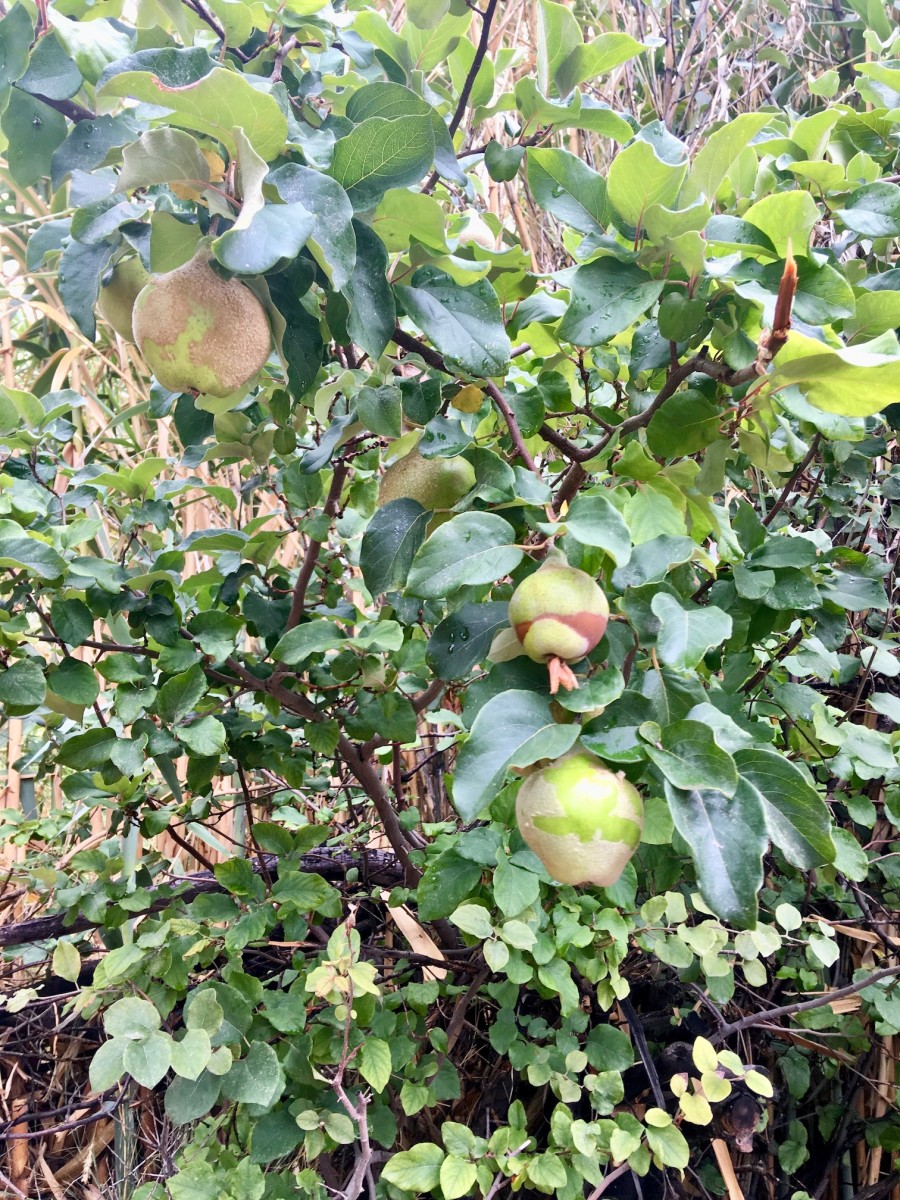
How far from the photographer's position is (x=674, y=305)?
0.56m

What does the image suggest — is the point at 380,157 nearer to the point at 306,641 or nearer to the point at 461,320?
the point at 461,320

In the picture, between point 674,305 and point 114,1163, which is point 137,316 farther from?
point 114,1163

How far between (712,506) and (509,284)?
0.27m

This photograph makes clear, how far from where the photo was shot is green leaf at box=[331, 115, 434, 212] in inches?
19.3

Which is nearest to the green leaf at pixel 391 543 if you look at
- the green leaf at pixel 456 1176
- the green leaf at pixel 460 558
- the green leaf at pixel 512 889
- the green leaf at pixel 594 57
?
the green leaf at pixel 460 558

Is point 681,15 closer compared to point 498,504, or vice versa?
point 498,504

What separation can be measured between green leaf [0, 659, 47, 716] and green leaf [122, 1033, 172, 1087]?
1.01 feet

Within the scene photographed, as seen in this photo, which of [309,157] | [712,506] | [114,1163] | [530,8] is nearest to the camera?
[309,157]

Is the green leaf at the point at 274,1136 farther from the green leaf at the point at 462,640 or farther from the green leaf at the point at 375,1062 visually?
the green leaf at the point at 462,640

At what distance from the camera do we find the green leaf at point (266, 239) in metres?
0.39

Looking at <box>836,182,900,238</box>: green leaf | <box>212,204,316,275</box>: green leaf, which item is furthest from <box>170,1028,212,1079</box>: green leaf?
<box>836,182,900,238</box>: green leaf

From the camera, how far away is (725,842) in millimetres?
413

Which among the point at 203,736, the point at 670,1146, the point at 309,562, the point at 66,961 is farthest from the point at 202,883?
the point at 670,1146

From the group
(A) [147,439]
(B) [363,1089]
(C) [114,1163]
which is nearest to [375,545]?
(B) [363,1089]
